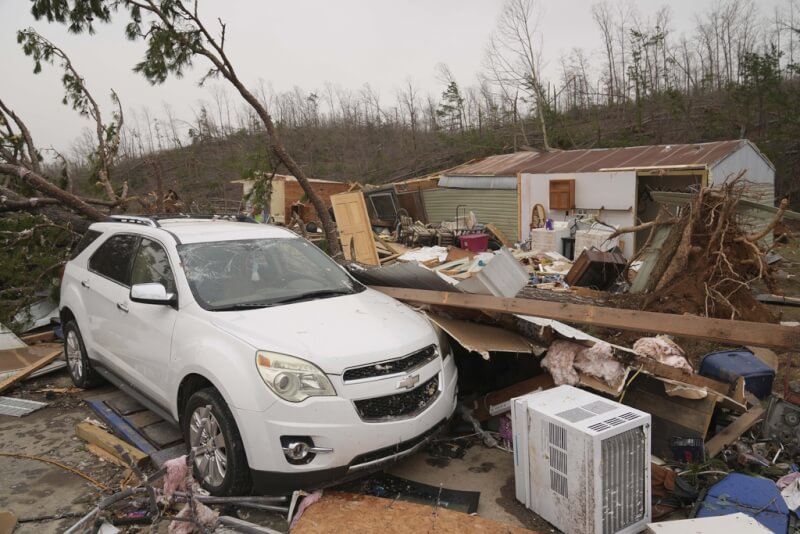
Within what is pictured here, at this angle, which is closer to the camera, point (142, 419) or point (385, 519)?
point (385, 519)

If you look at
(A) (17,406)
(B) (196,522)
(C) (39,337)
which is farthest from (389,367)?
(C) (39,337)

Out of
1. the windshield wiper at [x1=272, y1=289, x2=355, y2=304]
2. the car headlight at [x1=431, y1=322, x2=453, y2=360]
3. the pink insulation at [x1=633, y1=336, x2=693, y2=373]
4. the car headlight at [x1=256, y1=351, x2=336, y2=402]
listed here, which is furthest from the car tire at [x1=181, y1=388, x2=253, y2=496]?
the pink insulation at [x1=633, y1=336, x2=693, y2=373]

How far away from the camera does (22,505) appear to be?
3516 millimetres

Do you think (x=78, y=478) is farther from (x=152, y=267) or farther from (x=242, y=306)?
(x=242, y=306)

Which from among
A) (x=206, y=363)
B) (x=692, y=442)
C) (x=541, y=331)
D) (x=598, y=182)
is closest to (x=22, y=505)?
(x=206, y=363)

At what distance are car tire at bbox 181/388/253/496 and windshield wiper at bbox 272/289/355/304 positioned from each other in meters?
0.84

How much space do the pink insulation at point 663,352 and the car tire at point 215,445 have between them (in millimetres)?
3049

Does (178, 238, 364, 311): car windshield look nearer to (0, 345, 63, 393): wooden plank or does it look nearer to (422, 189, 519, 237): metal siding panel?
(0, 345, 63, 393): wooden plank

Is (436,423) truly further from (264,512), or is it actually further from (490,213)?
(490,213)

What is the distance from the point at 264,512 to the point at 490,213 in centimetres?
1536

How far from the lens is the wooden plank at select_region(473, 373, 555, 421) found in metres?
4.32

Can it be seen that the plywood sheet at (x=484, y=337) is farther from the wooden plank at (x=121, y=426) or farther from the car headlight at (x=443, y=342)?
the wooden plank at (x=121, y=426)

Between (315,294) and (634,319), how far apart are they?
8.02 feet

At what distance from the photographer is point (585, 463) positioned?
2.84 m
